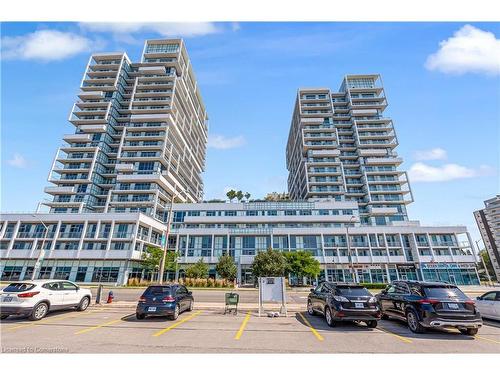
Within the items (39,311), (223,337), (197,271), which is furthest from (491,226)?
(39,311)

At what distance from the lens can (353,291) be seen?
11.0 m

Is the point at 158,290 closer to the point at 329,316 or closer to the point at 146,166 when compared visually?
the point at 329,316

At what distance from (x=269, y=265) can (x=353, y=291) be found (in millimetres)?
28050

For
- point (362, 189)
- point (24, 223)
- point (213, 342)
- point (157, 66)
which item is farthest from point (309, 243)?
point (157, 66)

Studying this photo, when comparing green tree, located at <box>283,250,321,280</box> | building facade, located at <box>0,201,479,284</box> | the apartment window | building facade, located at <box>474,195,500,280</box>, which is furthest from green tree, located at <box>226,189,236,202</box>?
building facade, located at <box>474,195,500,280</box>

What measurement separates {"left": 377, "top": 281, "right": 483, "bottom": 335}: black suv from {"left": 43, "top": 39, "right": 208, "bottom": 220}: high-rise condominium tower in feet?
172

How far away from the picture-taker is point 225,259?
41.6m

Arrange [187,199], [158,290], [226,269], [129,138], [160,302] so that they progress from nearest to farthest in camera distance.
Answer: [160,302], [158,290], [226,269], [129,138], [187,199]

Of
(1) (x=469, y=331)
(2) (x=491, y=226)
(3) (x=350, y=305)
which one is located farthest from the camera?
(2) (x=491, y=226)

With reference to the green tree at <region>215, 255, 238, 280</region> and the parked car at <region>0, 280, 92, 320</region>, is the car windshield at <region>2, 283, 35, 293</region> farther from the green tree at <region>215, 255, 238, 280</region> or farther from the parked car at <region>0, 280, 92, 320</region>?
the green tree at <region>215, 255, 238, 280</region>

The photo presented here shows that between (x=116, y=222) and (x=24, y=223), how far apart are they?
1743 centimetres

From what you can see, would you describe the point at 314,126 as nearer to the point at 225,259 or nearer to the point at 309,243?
the point at 309,243

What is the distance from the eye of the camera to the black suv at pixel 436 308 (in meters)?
9.30

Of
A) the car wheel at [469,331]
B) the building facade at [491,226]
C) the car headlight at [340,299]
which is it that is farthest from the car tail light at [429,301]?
the building facade at [491,226]
